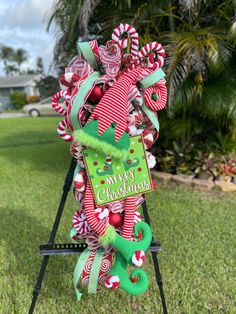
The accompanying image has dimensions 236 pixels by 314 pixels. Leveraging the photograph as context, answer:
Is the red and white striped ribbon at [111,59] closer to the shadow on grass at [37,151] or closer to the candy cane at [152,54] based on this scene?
the candy cane at [152,54]

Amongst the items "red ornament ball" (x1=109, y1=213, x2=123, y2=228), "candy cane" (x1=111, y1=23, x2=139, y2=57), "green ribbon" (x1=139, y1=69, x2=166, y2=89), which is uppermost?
"candy cane" (x1=111, y1=23, x2=139, y2=57)

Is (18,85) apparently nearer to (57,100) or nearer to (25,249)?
(25,249)

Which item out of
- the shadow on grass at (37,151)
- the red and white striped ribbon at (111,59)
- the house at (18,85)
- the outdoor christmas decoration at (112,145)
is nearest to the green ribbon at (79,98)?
the outdoor christmas decoration at (112,145)

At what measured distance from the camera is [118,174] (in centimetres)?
194

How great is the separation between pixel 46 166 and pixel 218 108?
3.60 meters

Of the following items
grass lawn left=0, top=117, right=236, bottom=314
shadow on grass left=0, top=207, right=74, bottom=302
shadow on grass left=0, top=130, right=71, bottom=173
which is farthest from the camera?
shadow on grass left=0, top=130, right=71, bottom=173

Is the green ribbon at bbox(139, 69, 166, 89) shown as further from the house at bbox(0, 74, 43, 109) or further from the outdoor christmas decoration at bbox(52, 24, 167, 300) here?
the house at bbox(0, 74, 43, 109)

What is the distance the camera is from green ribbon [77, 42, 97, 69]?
1975 millimetres

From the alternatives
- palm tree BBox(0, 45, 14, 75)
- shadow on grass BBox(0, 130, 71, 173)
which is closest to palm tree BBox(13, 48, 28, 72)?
palm tree BBox(0, 45, 14, 75)

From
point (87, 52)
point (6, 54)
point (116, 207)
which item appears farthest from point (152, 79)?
point (6, 54)

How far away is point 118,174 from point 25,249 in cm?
180

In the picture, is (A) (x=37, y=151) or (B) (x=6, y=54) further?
(B) (x=6, y=54)

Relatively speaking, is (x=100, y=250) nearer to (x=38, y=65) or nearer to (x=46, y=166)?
(x=46, y=166)

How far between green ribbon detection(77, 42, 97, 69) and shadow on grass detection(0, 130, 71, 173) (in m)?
4.55
